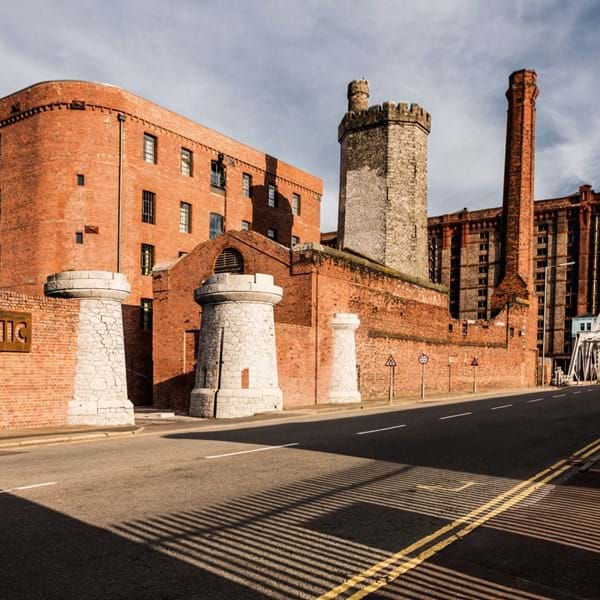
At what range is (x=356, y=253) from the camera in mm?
40094

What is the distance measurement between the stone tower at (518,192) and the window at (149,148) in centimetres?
3264

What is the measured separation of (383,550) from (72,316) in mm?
14528

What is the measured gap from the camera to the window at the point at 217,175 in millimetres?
41625

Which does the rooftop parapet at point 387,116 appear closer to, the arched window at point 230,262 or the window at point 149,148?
the window at point 149,148

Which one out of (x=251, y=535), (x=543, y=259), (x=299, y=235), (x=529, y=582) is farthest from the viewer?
(x=543, y=259)

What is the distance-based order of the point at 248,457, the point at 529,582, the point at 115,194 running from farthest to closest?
the point at 115,194, the point at 248,457, the point at 529,582

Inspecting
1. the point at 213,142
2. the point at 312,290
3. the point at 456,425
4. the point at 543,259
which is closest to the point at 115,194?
the point at 213,142

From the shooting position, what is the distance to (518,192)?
181 ft

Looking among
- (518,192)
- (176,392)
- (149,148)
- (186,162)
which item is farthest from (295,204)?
(176,392)

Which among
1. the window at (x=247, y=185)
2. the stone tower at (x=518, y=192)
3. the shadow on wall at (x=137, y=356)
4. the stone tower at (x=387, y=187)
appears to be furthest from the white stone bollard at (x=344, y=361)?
the stone tower at (x=518, y=192)

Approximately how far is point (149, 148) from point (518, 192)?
3418 centimetres

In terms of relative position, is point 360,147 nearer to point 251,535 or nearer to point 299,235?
point 299,235

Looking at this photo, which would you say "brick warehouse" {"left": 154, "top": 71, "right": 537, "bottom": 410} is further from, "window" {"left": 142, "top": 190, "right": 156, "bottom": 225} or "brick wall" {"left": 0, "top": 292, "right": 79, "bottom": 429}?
"brick wall" {"left": 0, "top": 292, "right": 79, "bottom": 429}

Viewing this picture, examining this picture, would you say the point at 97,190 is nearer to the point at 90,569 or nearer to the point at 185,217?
the point at 185,217
